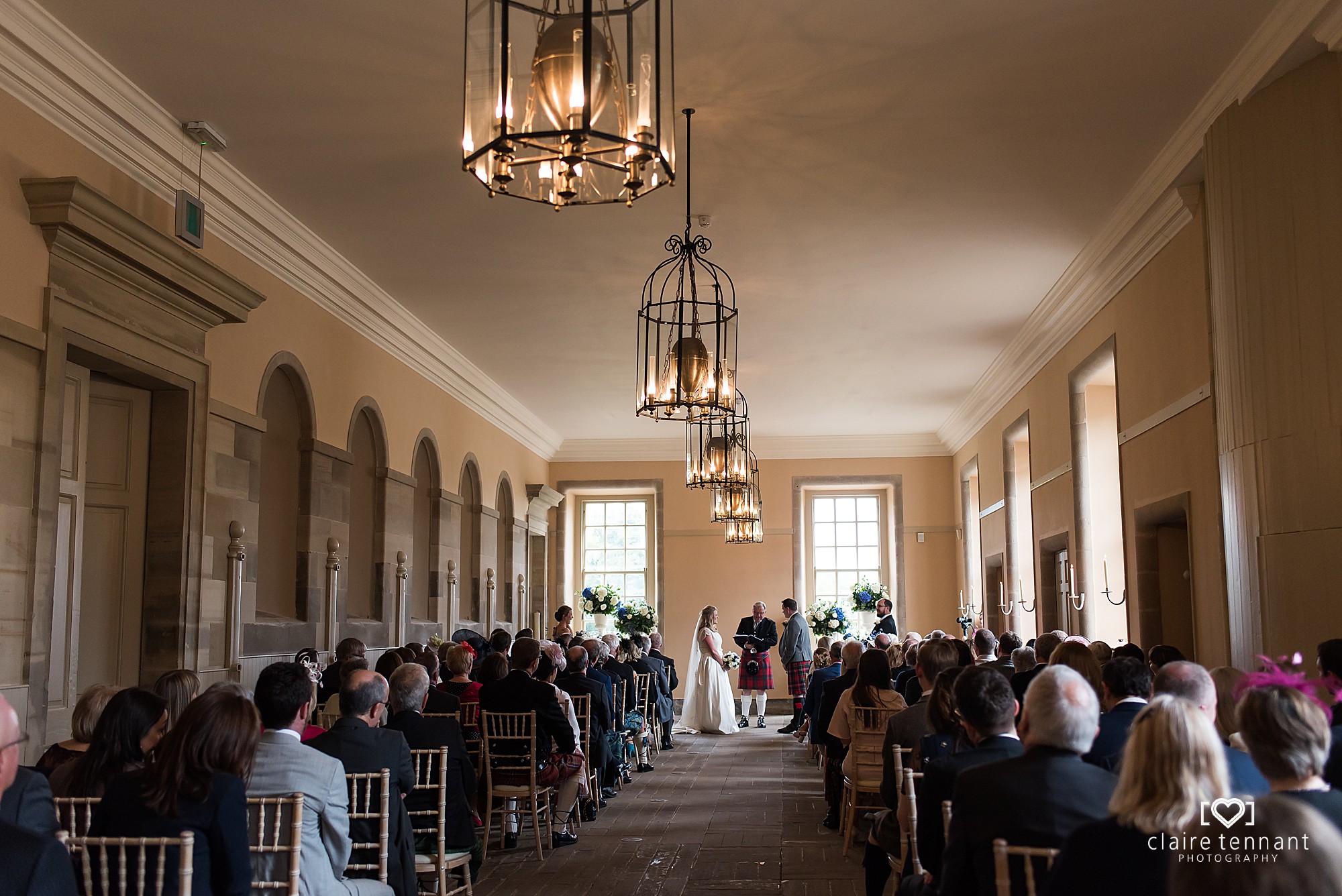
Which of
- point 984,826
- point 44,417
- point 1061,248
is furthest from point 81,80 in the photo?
point 1061,248

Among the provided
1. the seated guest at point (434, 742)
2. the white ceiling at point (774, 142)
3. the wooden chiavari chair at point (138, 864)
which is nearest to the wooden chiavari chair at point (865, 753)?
the seated guest at point (434, 742)

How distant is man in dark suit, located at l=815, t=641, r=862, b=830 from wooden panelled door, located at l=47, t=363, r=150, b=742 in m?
4.23

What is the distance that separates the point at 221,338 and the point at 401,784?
12.6 ft

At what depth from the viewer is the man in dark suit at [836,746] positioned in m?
7.43

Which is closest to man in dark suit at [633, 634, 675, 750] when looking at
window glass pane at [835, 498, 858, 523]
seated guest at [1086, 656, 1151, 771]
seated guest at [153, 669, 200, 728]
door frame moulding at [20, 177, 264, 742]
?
door frame moulding at [20, 177, 264, 742]

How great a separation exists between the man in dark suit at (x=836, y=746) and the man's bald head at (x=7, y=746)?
228 inches

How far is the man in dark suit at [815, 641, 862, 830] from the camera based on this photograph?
743cm

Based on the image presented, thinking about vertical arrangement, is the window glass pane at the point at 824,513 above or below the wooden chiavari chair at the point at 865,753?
above

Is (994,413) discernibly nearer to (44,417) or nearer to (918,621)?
(918,621)

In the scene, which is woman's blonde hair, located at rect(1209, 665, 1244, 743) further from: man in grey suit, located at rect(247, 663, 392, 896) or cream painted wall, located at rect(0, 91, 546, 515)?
cream painted wall, located at rect(0, 91, 546, 515)

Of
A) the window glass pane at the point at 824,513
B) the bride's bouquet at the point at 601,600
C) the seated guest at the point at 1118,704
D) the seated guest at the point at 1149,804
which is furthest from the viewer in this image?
the window glass pane at the point at 824,513

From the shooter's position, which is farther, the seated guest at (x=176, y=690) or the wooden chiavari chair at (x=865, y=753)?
the wooden chiavari chair at (x=865, y=753)

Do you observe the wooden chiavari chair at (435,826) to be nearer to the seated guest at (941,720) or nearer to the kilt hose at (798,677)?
the seated guest at (941,720)

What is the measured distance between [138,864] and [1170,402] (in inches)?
256
